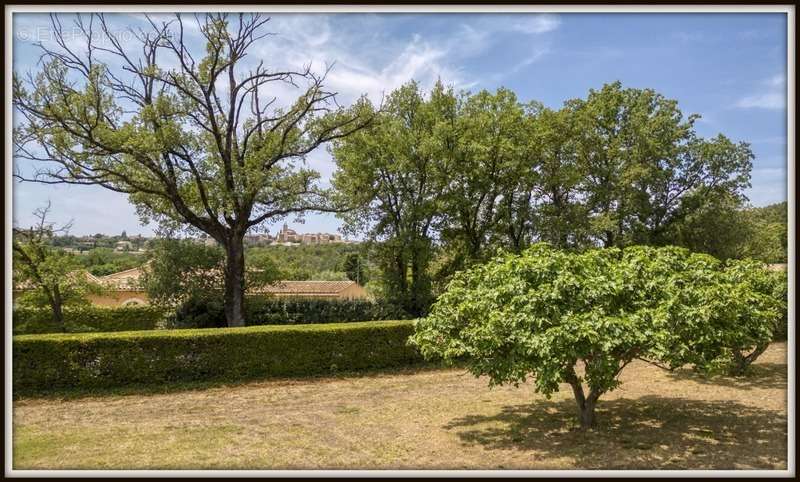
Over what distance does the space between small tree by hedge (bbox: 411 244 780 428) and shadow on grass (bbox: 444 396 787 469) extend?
1.96 ft

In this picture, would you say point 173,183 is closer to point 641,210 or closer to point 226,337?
point 226,337

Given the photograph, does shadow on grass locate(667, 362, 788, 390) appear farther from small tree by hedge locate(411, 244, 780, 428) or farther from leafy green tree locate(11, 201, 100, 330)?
leafy green tree locate(11, 201, 100, 330)

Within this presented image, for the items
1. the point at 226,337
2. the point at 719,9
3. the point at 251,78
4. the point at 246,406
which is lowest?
the point at 246,406

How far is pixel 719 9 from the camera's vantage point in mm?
4441

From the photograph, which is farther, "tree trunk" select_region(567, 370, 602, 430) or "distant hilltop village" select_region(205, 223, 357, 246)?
"distant hilltop village" select_region(205, 223, 357, 246)

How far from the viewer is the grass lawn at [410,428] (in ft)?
19.9

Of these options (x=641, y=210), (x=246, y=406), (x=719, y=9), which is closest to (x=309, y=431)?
(x=246, y=406)

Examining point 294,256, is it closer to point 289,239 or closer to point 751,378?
point 289,239

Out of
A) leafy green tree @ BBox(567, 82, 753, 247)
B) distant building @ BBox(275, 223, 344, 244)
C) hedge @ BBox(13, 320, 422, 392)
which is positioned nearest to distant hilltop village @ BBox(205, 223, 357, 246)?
distant building @ BBox(275, 223, 344, 244)

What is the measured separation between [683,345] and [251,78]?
13.3m

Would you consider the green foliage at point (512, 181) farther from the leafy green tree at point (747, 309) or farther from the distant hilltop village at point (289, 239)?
the leafy green tree at point (747, 309)

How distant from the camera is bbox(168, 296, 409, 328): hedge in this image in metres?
16.5

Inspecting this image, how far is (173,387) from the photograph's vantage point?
Answer: 1033cm

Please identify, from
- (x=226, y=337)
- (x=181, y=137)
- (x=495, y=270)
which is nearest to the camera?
(x=495, y=270)
